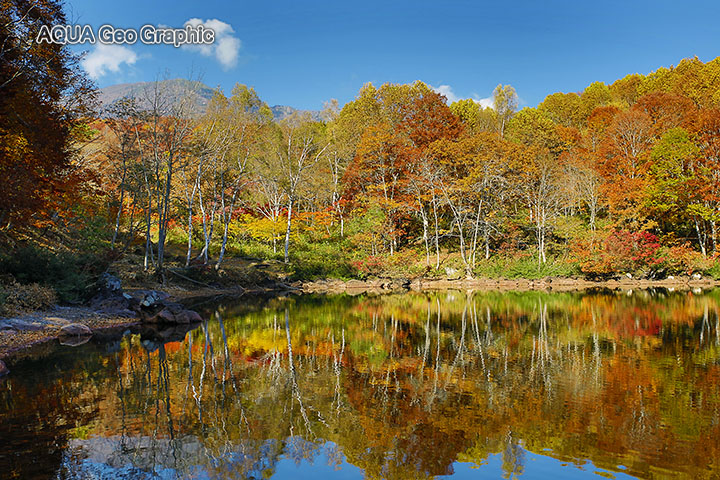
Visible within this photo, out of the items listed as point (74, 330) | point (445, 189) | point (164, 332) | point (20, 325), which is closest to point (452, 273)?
point (445, 189)

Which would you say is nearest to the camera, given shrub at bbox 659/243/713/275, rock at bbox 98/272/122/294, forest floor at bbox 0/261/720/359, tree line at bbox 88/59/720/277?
rock at bbox 98/272/122/294

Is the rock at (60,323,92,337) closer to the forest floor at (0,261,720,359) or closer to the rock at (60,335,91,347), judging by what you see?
the rock at (60,335,91,347)

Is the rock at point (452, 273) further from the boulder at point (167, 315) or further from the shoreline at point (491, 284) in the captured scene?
the boulder at point (167, 315)

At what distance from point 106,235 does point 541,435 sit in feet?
92.9

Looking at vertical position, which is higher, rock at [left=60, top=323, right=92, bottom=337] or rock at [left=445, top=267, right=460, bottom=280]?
rock at [left=445, top=267, right=460, bottom=280]

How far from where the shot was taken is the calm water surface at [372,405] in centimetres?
550

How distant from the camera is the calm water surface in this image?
216 inches

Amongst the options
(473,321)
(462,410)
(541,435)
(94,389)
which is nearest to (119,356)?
(94,389)

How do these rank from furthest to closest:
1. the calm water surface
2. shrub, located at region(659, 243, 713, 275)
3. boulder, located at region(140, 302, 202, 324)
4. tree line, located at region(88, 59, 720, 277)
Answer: shrub, located at region(659, 243, 713, 275) → tree line, located at region(88, 59, 720, 277) → boulder, located at region(140, 302, 202, 324) → the calm water surface

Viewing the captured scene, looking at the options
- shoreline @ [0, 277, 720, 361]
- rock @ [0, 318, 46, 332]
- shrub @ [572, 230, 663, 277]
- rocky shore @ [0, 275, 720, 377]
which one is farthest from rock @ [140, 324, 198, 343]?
shrub @ [572, 230, 663, 277]

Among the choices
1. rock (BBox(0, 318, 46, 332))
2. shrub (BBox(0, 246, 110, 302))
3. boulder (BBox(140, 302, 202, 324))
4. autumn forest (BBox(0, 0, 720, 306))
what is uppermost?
autumn forest (BBox(0, 0, 720, 306))

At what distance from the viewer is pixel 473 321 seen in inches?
669

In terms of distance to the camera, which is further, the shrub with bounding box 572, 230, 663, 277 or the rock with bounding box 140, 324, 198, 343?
the shrub with bounding box 572, 230, 663, 277

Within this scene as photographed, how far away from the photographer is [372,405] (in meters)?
7.60
